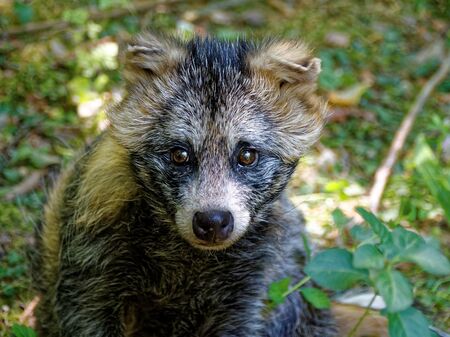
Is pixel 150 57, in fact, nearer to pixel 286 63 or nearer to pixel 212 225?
pixel 286 63

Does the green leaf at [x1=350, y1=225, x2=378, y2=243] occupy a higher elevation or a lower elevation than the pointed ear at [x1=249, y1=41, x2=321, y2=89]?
lower

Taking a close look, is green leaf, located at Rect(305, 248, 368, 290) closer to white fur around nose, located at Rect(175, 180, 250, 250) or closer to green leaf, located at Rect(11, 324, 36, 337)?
white fur around nose, located at Rect(175, 180, 250, 250)

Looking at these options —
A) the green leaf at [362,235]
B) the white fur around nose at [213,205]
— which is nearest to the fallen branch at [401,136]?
the green leaf at [362,235]

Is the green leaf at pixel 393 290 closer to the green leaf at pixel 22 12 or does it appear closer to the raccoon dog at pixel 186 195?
the raccoon dog at pixel 186 195

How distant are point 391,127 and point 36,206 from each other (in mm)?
3068

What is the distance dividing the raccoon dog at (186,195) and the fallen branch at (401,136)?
1438mm

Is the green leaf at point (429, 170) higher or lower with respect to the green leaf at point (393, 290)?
lower

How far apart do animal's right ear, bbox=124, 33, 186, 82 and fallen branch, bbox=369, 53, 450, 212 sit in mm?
2327

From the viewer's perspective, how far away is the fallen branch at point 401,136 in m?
6.09

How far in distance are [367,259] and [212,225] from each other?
2.46 ft

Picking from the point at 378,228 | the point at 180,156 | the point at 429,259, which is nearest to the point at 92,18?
the point at 180,156

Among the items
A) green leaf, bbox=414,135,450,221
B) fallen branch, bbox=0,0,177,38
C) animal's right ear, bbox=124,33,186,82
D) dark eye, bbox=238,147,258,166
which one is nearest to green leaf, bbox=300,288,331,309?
dark eye, bbox=238,147,258,166

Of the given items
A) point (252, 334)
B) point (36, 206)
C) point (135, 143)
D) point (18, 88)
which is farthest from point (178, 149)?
point (18, 88)

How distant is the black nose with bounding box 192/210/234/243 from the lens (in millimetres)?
3793
